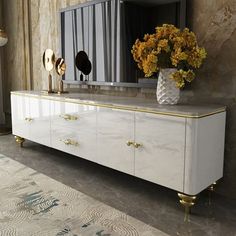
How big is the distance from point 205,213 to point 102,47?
5.43 feet

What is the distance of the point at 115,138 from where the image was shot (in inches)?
82.0

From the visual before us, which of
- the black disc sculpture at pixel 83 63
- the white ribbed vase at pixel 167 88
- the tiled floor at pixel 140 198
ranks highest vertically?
the black disc sculpture at pixel 83 63

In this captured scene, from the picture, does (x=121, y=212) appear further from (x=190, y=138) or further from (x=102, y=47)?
(x=102, y=47)

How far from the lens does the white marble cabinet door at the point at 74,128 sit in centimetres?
228

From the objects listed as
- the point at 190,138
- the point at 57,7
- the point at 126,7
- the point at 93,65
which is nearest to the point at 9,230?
the point at 190,138

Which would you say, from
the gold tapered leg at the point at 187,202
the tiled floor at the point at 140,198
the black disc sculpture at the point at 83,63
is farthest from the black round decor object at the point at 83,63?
the gold tapered leg at the point at 187,202

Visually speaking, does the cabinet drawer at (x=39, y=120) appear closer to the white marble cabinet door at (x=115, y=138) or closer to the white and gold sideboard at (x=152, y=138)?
the white and gold sideboard at (x=152, y=138)

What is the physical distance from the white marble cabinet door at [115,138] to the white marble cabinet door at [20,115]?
1150 millimetres

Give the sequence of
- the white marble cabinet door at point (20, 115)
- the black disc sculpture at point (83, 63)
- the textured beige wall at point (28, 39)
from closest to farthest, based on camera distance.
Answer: the black disc sculpture at point (83, 63), the white marble cabinet door at point (20, 115), the textured beige wall at point (28, 39)

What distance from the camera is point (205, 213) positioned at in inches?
71.5

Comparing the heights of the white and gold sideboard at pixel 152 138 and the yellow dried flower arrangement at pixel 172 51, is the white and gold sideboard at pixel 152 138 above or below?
below

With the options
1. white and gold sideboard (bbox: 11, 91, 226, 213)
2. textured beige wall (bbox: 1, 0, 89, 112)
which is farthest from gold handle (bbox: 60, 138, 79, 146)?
textured beige wall (bbox: 1, 0, 89, 112)

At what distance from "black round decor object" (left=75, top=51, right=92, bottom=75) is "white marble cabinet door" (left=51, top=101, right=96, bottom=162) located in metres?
0.51

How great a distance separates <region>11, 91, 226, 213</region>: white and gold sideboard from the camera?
169 cm
